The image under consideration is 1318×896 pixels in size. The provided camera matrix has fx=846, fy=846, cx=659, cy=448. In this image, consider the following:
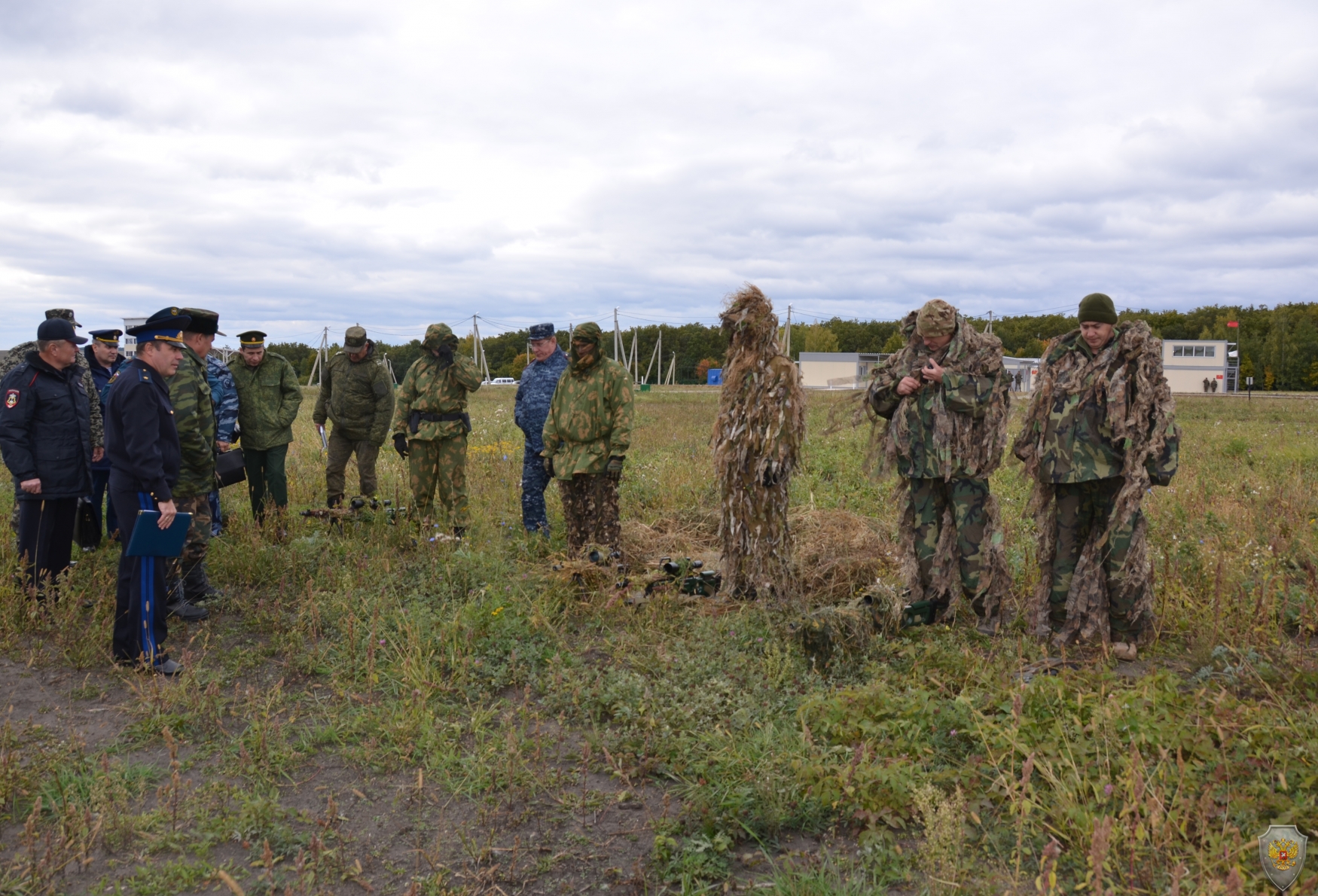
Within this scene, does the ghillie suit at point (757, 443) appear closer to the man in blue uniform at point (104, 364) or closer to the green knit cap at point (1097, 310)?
the green knit cap at point (1097, 310)

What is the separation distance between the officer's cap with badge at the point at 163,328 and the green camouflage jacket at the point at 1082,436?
5.26 meters

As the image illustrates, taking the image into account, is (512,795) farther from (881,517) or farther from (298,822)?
(881,517)

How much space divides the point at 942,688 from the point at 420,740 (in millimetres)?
2637

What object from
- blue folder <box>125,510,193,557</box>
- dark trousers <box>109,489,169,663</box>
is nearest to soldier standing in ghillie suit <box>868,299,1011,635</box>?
blue folder <box>125,510,193,557</box>

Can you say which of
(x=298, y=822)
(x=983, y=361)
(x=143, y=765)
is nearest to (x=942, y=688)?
(x=983, y=361)

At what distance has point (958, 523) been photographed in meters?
5.42

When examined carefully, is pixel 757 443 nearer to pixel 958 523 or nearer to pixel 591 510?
pixel 958 523

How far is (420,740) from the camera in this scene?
13.4 feet

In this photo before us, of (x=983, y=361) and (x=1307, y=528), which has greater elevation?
(x=983, y=361)

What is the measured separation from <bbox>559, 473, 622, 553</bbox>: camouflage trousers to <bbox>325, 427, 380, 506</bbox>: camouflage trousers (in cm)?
256

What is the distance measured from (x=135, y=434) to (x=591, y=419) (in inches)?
119

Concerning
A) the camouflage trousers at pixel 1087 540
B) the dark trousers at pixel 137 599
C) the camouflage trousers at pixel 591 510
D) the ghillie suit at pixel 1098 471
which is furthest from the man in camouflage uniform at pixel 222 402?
the camouflage trousers at pixel 1087 540

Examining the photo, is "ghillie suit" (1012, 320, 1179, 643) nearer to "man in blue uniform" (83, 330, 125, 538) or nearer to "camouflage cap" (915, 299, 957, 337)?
"camouflage cap" (915, 299, 957, 337)

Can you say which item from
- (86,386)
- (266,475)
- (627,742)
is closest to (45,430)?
(86,386)
